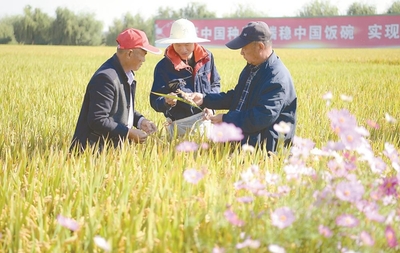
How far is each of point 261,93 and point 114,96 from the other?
702 mm

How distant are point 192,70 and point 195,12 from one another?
45051 mm

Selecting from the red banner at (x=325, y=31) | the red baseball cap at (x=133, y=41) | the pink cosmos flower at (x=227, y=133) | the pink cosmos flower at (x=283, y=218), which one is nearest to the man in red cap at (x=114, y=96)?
the red baseball cap at (x=133, y=41)

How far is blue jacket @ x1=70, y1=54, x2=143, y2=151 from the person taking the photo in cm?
268

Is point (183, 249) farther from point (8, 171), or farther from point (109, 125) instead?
point (109, 125)

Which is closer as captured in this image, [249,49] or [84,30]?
[249,49]

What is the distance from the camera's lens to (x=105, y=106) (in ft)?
8.85

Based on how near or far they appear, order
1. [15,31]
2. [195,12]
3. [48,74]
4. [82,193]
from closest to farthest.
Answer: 1. [82,193]
2. [48,74]
3. [15,31]
4. [195,12]

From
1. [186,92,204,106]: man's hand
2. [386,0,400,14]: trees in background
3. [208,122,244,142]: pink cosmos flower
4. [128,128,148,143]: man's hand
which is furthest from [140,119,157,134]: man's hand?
[386,0,400,14]: trees in background

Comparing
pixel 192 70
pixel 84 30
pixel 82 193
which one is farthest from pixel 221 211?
pixel 84 30

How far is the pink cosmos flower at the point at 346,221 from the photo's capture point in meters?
1.28

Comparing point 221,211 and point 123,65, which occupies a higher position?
point 123,65

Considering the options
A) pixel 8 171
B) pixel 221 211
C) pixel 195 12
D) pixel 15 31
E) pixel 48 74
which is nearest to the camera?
pixel 221 211

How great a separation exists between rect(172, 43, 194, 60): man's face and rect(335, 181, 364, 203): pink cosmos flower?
201 centimetres

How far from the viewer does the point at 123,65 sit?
2.79 meters
